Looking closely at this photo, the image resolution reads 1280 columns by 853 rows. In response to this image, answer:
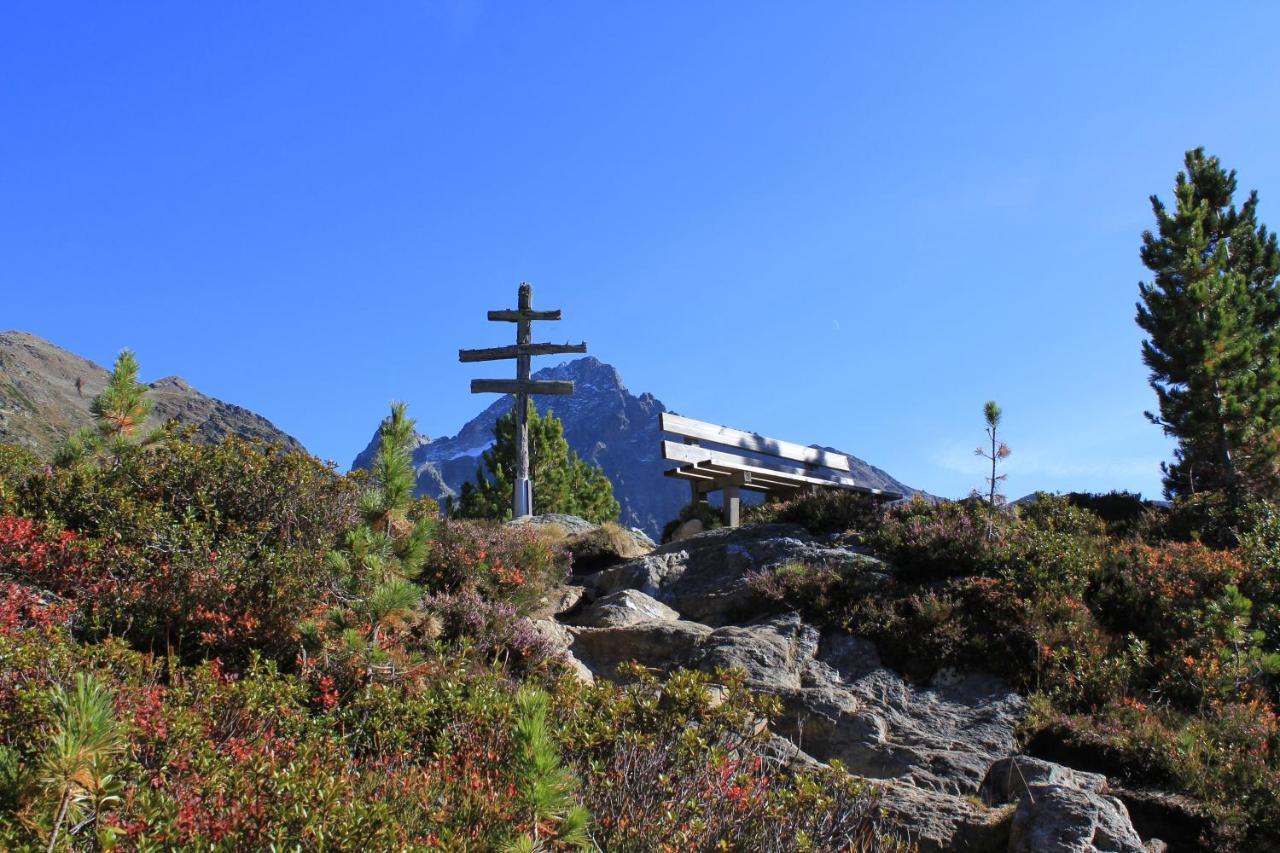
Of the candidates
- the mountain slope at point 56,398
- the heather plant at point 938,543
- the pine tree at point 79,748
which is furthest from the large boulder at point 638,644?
the mountain slope at point 56,398

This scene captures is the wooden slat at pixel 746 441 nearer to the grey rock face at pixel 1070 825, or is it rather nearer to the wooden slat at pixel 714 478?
the wooden slat at pixel 714 478

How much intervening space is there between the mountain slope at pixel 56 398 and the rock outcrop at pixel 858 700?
75147 millimetres

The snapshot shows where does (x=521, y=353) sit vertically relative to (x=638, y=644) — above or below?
above

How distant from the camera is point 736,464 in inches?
609

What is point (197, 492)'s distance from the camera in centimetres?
877

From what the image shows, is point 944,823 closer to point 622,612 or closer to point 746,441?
point 622,612

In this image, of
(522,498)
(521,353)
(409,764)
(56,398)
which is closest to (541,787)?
(409,764)

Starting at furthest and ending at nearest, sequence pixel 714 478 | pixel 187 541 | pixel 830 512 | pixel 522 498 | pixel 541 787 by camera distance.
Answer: pixel 522 498 < pixel 714 478 < pixel 830 512 < pixel 187 541 < pixel 541 787

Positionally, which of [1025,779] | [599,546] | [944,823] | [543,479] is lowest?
[944,823]

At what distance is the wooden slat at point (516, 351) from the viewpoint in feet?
64.4

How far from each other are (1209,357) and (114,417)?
16.3 m

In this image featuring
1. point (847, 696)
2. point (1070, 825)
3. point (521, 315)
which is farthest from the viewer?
point (521, 315)

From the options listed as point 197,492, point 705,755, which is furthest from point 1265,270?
point 197,492

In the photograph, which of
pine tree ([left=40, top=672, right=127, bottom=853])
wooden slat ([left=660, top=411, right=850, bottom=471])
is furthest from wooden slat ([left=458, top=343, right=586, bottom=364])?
pine tree ([left=40, top=672, right=127, bottom=853])
